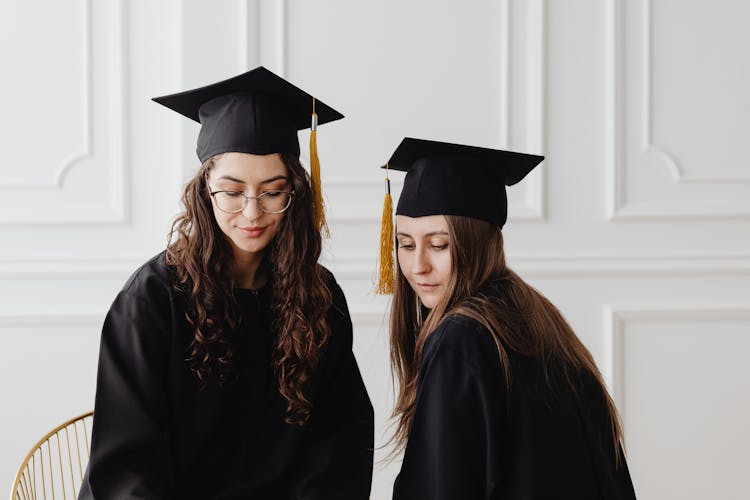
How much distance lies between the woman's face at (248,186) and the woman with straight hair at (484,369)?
0.33 m

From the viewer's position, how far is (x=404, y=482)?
1672 millimetres

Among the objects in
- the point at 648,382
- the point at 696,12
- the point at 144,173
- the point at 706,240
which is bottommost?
the point at 648,382

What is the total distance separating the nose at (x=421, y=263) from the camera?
1880 millimetres

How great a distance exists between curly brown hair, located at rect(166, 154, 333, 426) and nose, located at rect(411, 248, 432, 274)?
261 mm

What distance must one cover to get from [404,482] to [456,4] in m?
1.95

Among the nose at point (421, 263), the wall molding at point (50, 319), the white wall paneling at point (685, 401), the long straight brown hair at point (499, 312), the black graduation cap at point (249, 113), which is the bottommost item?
the white wall paneling at point (685, 401)

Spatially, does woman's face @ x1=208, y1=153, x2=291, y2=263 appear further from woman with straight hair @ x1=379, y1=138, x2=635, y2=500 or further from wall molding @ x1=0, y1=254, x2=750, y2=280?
wall molding @ x1=0, y1=254, x2=750, y2=280

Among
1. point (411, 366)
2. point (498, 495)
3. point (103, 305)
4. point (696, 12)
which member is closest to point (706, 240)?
point (696, 12)

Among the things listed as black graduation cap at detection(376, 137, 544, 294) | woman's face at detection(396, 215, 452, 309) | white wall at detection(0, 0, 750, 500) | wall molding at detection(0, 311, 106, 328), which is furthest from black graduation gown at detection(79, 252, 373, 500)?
wall molding at detection(0, 311, 106, 328)

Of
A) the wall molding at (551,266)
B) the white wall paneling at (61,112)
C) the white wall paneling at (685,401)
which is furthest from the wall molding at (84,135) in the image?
the white wall paneling at (685,401)

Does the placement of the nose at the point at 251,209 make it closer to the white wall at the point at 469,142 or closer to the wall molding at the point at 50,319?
the white wall at the point at 469,142

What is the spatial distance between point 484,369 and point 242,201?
67cm

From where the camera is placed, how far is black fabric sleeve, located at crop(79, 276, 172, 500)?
1.72 m

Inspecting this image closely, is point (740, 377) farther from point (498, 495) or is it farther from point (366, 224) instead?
point (498, 495)
